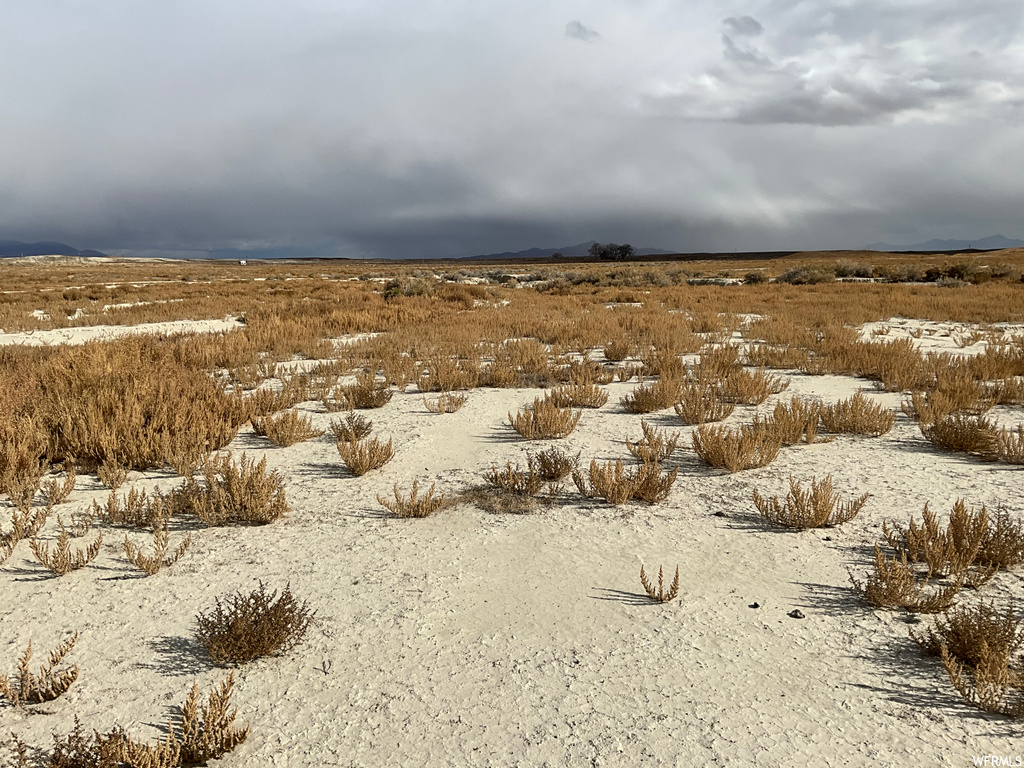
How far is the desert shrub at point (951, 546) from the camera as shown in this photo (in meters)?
3.42

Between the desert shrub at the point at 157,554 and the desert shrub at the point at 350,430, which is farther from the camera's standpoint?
the desert shrub at the point at 350,430

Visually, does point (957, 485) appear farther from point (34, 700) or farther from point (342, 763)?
point (34, 700)

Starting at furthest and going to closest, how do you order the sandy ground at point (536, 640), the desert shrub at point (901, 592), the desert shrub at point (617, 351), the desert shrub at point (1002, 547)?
the desert shrub at point (617, 351) → the desert shrub at point (1002, 547) → the desert shrub at point (901, 592) → the sandy ground at point (536, 640)

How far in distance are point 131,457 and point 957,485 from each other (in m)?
7.09

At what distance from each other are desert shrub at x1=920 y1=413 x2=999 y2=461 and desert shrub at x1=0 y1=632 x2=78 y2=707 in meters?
6.98

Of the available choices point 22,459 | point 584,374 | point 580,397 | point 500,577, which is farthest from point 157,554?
point 584,374

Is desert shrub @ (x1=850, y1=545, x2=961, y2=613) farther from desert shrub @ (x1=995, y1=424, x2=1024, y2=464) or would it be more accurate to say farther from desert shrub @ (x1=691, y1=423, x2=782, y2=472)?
desert shrub @ (x1=995, y1=424, x2=1024, y2=464)

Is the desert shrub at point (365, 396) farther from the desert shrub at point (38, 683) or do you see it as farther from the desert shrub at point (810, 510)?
the desert shrub at point (38, 683)

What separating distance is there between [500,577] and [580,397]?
14.7ft

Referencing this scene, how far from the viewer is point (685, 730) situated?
2443 mm

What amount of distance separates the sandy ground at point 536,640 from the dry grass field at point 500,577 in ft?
0.05

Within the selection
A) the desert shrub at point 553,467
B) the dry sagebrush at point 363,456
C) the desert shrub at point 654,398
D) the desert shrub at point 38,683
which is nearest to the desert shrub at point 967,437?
the desert shrub at point 654,398

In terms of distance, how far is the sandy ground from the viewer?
2404 mm

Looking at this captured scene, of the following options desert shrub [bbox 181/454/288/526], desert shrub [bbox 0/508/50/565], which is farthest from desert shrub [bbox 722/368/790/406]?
desert shrub [bbox 0/508/50/565]
